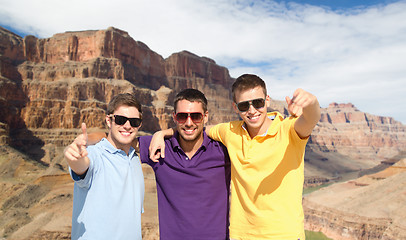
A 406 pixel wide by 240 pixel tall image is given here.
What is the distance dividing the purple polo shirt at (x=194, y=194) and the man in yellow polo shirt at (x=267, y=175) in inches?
10.3

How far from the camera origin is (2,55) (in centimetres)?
5838

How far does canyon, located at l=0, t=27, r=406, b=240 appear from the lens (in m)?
23.6

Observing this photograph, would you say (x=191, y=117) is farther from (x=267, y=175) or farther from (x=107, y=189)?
(x=107, y=189)

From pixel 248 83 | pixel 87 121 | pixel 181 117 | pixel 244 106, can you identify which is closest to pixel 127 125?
pixel 181 117

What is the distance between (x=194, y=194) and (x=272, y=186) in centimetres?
114

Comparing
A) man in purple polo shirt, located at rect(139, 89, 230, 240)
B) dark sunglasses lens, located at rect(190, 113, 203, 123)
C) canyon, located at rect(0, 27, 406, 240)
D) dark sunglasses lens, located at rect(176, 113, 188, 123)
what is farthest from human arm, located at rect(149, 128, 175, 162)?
canyon, located at rect(0, 27, 406, 240)

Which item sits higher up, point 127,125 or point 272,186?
point 127,125

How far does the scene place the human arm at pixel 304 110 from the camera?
271 centimetres

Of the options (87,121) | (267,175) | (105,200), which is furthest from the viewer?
(87,121)

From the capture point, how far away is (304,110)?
9.29 feet

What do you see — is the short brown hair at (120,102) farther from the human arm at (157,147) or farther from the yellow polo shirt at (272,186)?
the yellow polo shirt at (272,186)

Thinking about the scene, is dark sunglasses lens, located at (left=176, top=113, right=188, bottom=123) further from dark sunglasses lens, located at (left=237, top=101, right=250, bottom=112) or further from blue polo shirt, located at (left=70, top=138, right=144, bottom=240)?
blue polo shirt, located at (left=70, top=138, right=144, bottom=240)

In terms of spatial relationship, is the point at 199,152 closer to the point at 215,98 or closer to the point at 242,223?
the point at 242,223

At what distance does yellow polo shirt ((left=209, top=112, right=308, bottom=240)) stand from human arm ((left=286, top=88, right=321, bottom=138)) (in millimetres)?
128
